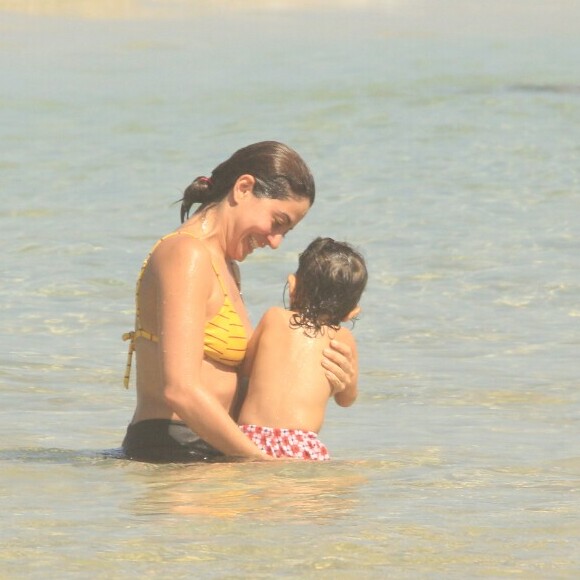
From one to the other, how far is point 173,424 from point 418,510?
0.86 m

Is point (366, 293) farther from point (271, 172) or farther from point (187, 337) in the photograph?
point (187, 337)

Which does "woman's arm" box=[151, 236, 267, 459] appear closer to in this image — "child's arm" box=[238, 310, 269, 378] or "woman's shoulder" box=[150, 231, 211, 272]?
"woman's shoulder" box=[150, 231, 211, 272]

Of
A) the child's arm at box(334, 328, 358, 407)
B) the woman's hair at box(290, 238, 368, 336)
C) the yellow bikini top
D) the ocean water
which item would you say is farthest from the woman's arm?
the child's arm at box(334, 328, 358, 407)

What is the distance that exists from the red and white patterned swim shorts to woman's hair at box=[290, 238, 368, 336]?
0.33 m

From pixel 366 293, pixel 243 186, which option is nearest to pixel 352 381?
pixel 243 186

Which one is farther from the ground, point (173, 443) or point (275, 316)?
point (275, 316)

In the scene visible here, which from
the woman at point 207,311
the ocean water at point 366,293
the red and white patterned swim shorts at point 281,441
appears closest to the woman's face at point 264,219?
the woman at point 207,311

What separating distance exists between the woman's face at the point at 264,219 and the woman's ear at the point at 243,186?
1 centimetres

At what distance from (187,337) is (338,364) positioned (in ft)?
2.11

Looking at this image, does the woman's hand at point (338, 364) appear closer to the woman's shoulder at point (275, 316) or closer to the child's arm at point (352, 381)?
the child's arm at point (352, 381)

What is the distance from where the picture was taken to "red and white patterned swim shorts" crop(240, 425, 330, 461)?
190 inches

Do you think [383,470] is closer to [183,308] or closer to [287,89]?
[183,308]

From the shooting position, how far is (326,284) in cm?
482

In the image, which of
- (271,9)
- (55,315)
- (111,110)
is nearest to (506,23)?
(271,9)
